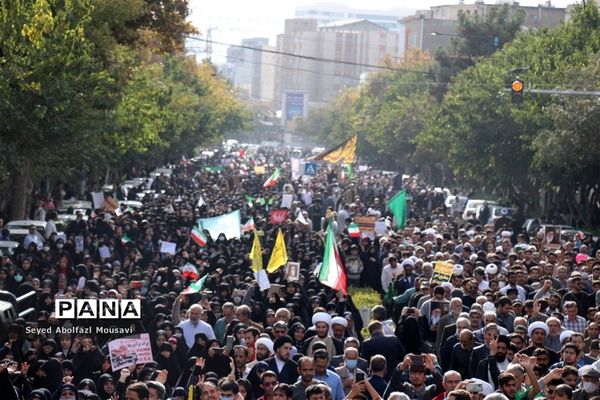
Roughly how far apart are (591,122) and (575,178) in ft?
17.5

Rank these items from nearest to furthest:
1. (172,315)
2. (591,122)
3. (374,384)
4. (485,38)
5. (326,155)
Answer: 1. (374,384)
2. (172,315)
3. (591,122)
4. (326,155)
5. (485,38)

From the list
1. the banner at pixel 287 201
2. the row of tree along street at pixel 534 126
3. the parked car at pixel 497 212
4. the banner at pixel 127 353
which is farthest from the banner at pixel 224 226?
the parked car at pixel 497 212

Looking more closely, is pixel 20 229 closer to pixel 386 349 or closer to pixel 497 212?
pixel 386 349

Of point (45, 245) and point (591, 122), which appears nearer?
point (45, 245)

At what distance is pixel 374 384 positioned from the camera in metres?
14.5

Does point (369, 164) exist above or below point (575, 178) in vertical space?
below

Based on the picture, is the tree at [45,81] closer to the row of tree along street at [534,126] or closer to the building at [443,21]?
the row of tree along street at [534,126]

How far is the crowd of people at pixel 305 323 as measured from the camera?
14.0 m

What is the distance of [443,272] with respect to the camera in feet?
74.9

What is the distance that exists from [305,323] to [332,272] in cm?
276

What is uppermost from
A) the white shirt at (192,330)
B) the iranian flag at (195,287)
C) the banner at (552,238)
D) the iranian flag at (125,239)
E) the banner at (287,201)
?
the white shirt at (192,330)

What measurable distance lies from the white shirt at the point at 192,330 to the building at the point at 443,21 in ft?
336

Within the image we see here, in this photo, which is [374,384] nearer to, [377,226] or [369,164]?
[377,226]

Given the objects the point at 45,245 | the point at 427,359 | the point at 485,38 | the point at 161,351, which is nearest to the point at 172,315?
the point at 161,351
